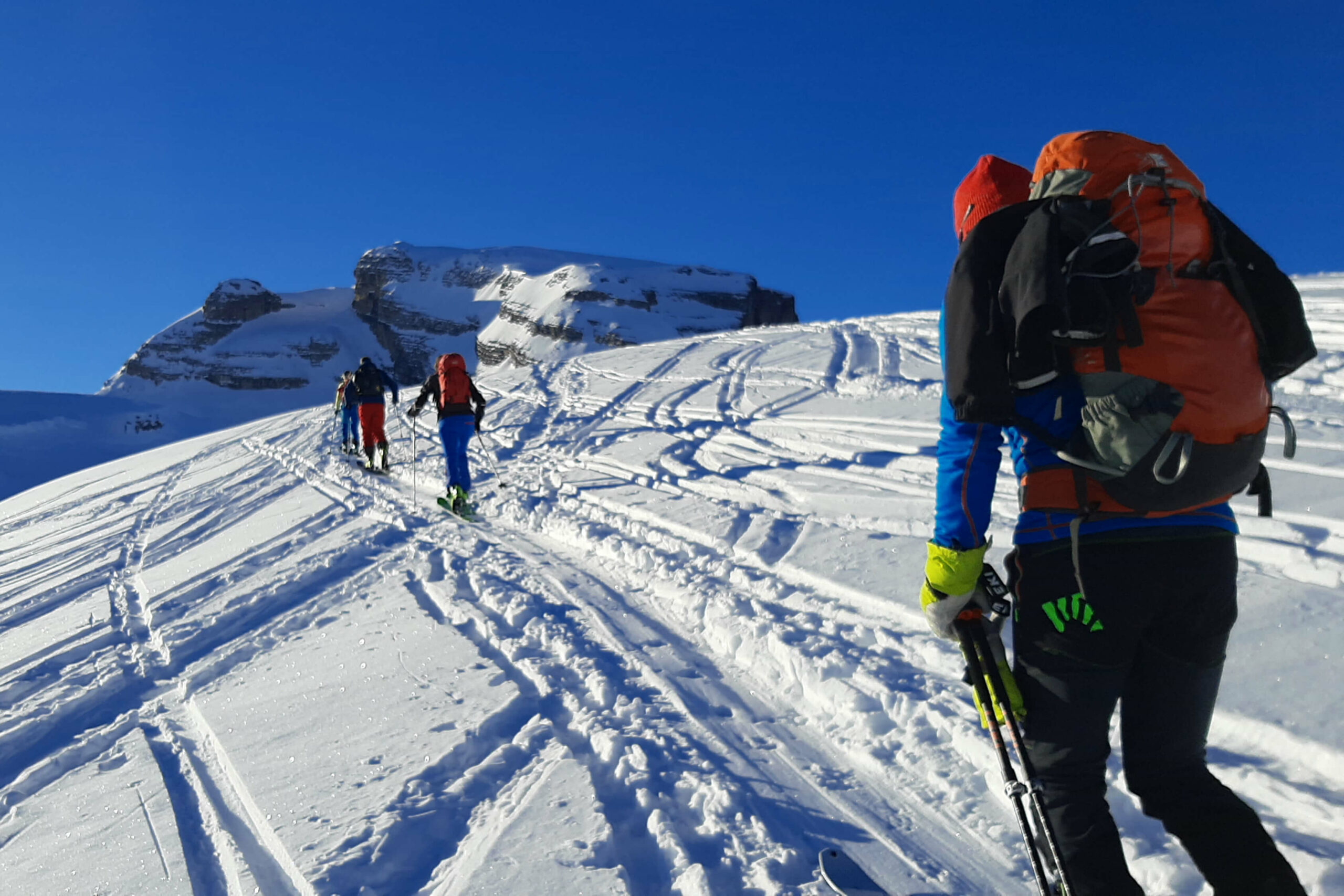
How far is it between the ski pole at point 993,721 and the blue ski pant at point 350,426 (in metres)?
13.5

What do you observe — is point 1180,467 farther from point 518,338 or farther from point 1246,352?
point 518,338

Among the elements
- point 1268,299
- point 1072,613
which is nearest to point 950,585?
point 1072,613

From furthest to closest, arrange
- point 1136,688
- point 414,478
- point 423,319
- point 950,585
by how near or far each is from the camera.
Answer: point 423,319 < point 414,478 < point 950,585 < point 1136,688

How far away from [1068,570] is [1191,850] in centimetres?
63

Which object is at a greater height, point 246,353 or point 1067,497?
point 246,353

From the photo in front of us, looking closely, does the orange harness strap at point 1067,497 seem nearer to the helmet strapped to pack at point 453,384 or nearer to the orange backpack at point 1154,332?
the orange backpack at point 1154,332

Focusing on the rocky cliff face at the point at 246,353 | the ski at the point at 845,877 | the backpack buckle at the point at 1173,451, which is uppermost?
the rocky cliff face at the point at 246,353

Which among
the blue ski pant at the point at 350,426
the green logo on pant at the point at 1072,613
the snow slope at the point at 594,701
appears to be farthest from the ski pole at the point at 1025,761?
the blue ski pant at the point at 350,426

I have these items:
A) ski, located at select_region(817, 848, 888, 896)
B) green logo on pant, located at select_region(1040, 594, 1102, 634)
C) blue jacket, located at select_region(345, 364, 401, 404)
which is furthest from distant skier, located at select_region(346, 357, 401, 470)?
green logo on pant, located at select_region(1040, 594, 1102, 634)

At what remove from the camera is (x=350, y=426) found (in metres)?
14.0

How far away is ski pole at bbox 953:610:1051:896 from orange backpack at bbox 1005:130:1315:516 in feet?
1.46

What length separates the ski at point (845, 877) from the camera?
207 centimetres

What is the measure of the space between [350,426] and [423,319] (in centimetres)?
10436

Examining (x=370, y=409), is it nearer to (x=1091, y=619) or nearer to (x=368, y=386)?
(x=368, y=386)
